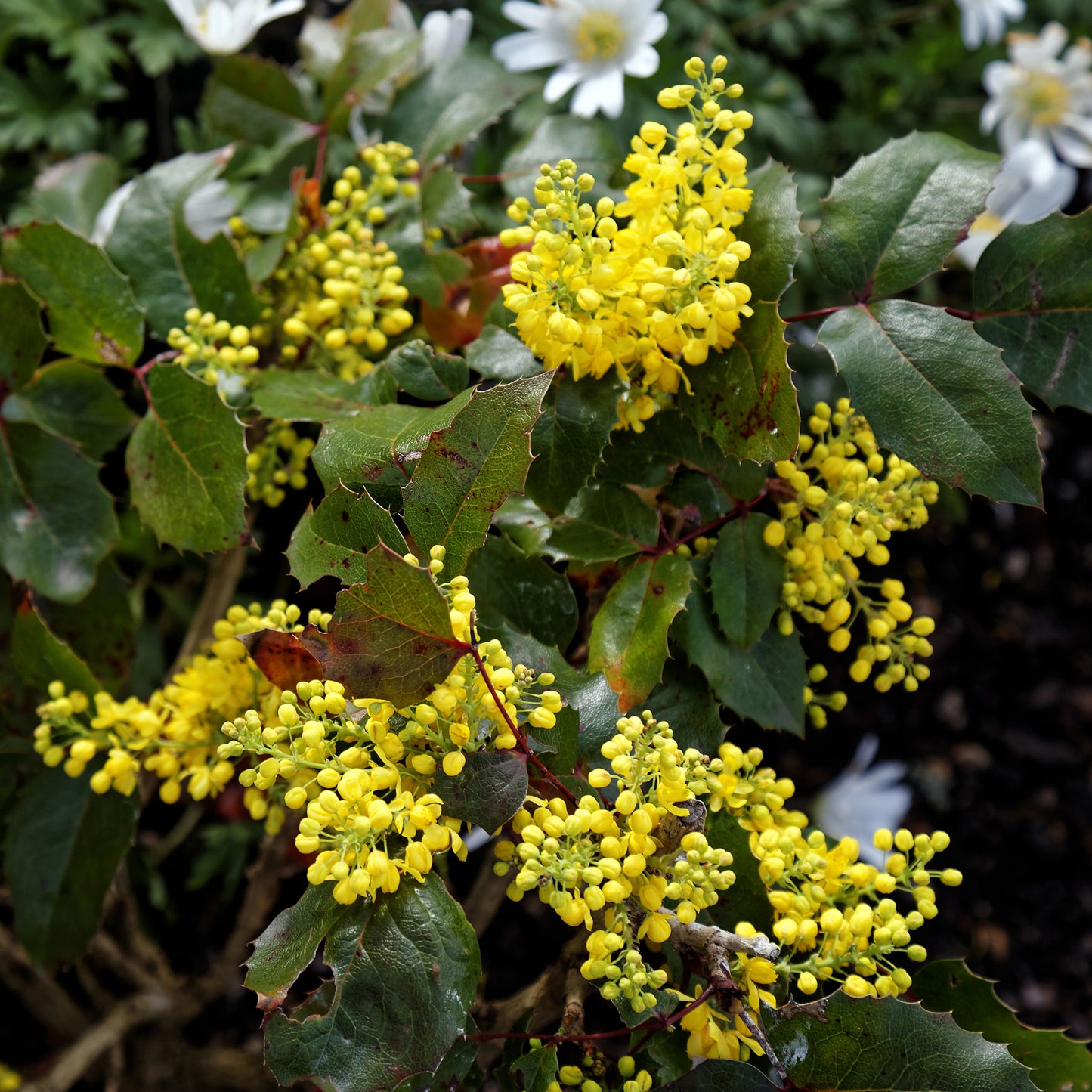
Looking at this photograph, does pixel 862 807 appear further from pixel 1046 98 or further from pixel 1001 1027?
pixel 1046 98

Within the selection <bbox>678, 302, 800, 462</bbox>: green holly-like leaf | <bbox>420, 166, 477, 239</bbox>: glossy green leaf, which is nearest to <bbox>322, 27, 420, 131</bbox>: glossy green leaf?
<bbox>420, 166, 477, 239</bbox>: glossy green leaf

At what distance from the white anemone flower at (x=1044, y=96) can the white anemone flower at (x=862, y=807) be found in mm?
1057

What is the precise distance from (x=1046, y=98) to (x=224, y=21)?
1304 millimetres

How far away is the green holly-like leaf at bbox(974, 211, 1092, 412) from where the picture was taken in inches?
29.4

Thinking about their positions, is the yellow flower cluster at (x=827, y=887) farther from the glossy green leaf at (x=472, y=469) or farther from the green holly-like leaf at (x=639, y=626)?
the glossy green leaf at (x=472, y=469)

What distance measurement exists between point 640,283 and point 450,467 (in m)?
0.19

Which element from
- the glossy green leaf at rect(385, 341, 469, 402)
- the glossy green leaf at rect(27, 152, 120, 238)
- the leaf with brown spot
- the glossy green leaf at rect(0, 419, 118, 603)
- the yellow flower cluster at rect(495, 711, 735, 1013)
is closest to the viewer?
the yellow flower cluster at rect(495, 711, 735, 1013)

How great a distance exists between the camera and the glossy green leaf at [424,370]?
30.8 inches

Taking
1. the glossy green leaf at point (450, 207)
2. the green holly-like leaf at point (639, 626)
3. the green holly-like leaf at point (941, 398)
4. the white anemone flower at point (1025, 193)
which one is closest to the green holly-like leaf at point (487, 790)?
the green holly-like leaf at point (639, 626)

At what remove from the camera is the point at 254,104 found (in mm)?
1063

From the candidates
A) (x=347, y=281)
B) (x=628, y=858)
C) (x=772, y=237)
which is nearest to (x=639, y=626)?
(x=628, y=858)

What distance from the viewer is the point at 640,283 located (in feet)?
2.22

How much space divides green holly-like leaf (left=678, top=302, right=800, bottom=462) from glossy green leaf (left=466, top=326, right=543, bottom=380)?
0.42ft

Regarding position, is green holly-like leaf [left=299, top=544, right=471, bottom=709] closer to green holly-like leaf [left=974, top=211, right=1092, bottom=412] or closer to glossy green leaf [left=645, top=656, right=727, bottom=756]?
glossy green leaf [left=645, top=656, right=727, bottom=756]
